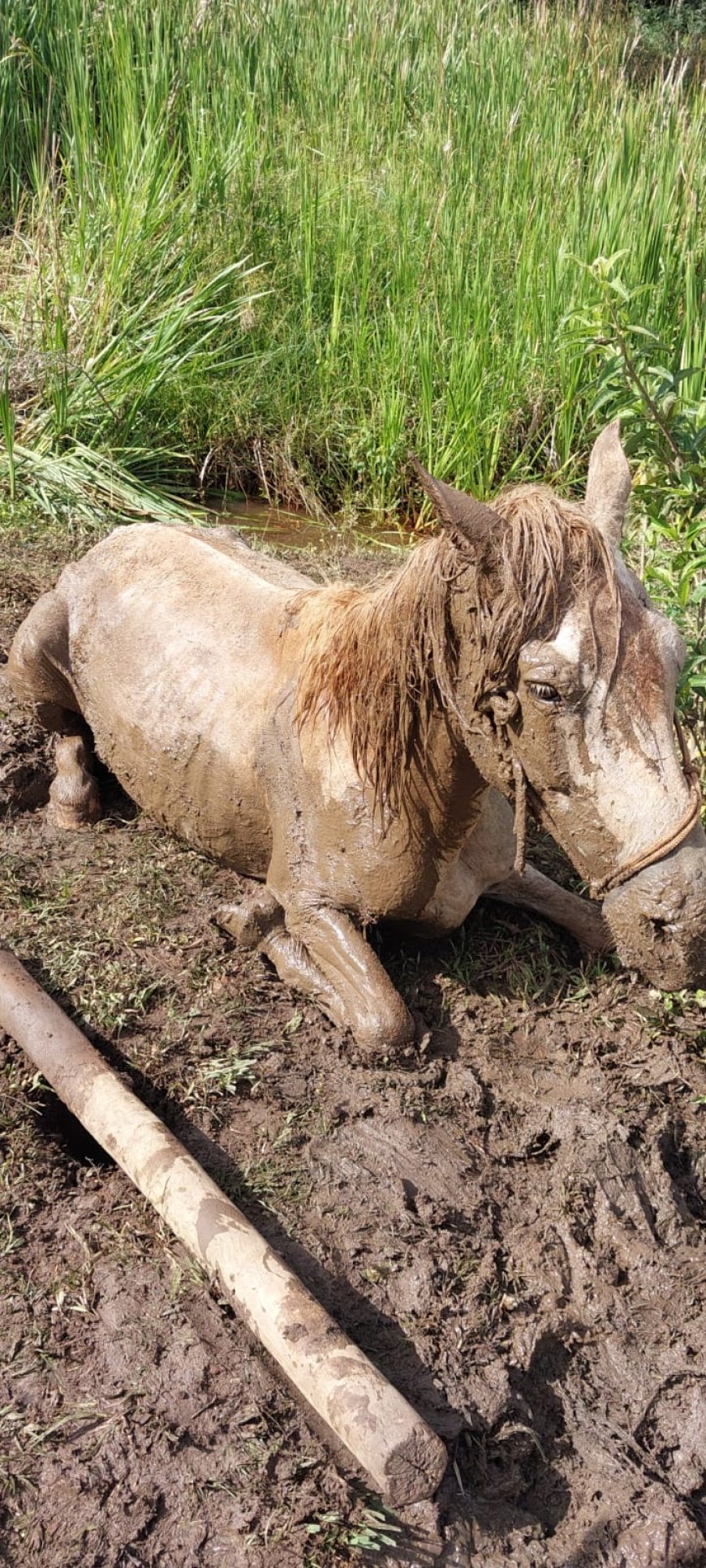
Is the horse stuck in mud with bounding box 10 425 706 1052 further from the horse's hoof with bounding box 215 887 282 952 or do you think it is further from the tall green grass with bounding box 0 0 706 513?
the tall green grass with bounding box 0 0 706 513

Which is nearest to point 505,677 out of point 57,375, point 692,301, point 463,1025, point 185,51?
point 463,1025

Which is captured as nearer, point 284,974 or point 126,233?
point 284,974

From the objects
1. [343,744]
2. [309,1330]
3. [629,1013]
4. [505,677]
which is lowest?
[629,1013]

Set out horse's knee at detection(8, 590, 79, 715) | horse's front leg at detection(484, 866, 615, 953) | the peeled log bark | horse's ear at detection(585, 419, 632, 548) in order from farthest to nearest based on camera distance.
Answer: horse's knee at detection(8, 590, 79, 715) < horse's front leg at detection(484, 866, 615, 953) < horse's ear at detection(585, 419, 632, 548) < the peeled log bark

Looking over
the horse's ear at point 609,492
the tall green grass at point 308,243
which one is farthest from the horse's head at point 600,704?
the tall green grass at point 308,243

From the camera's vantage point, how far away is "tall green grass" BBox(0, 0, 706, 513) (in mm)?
6895

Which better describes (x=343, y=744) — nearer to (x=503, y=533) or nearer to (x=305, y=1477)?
(x=503, y=533)

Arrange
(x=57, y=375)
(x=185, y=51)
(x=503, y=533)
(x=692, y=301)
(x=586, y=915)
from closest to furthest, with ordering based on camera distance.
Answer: (x=503, y=533)
(x=586, y=915)
(x=692, y=301)
(x=57, y=375)
(x=185, y=51)

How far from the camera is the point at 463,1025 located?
12.3 ft

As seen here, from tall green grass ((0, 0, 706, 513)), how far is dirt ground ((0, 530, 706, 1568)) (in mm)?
3551

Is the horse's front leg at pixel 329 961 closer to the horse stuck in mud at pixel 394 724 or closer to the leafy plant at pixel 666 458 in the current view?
the horse stuck in mud at pixel 394 724

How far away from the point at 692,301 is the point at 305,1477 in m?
5.07

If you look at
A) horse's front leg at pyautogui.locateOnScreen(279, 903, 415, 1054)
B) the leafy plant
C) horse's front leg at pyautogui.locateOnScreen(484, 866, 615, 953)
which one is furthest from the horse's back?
the leafy plant

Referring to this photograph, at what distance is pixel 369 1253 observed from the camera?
2.99m
